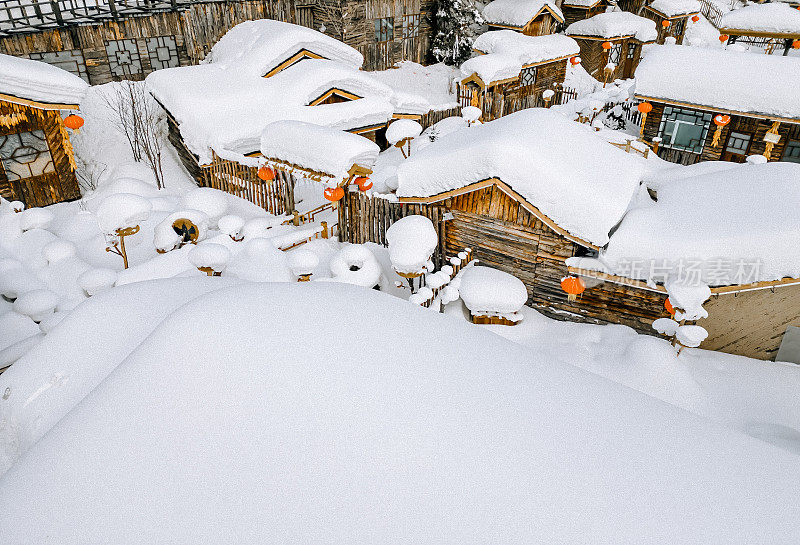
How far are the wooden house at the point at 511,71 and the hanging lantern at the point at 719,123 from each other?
883 centimetres

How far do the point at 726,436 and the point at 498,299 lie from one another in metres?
5.82

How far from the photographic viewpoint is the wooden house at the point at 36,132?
13.9m

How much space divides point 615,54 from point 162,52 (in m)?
27.3

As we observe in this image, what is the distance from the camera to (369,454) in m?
3.87

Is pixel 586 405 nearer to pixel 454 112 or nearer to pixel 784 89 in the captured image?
pixel 784 89

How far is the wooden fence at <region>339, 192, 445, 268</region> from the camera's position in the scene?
11.8 meters

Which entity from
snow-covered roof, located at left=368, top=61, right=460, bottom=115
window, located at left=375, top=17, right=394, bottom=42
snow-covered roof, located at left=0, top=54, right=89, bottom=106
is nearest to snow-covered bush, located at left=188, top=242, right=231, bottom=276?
snow-covered roof, located at left=0, top=54, right=89, bottom=106

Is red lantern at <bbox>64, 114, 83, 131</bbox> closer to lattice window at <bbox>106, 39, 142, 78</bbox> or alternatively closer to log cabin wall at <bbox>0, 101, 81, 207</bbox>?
log cabin wall at <bbox>0, 101, 81, 207</bbox>

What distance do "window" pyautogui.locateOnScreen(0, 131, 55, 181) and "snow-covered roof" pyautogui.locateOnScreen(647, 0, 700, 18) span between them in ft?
122

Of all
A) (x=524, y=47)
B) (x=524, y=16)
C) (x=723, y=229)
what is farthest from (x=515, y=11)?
(x=723, y=229)

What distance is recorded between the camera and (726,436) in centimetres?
438

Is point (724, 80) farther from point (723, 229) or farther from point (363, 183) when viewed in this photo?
point (363, 183)

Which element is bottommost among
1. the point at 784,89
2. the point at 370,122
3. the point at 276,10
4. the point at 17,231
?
the point at 17,231

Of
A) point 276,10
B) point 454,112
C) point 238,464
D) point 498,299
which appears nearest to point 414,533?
point 238,464
